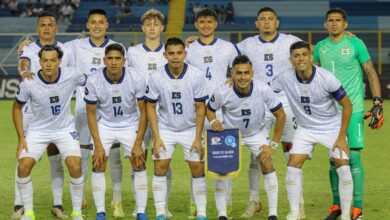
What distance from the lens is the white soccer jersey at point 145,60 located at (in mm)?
10648

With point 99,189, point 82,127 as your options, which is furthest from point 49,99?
point 82,127

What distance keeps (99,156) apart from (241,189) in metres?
3.08

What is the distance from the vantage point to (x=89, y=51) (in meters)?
10.9

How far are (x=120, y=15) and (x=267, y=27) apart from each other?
25.2 meters

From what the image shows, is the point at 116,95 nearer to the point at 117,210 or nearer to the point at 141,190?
the point at 141,190

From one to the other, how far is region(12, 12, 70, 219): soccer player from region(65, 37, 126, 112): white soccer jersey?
127 millimetres

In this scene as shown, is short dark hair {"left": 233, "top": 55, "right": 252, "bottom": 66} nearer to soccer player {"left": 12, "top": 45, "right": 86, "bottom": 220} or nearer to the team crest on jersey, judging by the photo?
the team crest on jersey

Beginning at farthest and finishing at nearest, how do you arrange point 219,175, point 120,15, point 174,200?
point 120,15 → point 174,200 → point 219,175

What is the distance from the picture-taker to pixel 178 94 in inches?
389

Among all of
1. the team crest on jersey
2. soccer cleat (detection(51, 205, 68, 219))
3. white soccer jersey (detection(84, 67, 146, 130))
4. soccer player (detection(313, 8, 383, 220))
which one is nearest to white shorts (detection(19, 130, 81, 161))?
white soccer jersey (detection(84, 67, 146, 130))

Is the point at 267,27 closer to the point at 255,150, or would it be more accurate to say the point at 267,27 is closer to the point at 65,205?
the point at 255,150

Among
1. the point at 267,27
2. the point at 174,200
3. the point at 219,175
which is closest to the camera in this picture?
the point at 219,175

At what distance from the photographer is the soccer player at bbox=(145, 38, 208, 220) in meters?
9.84

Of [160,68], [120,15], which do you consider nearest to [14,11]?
[120,15]
